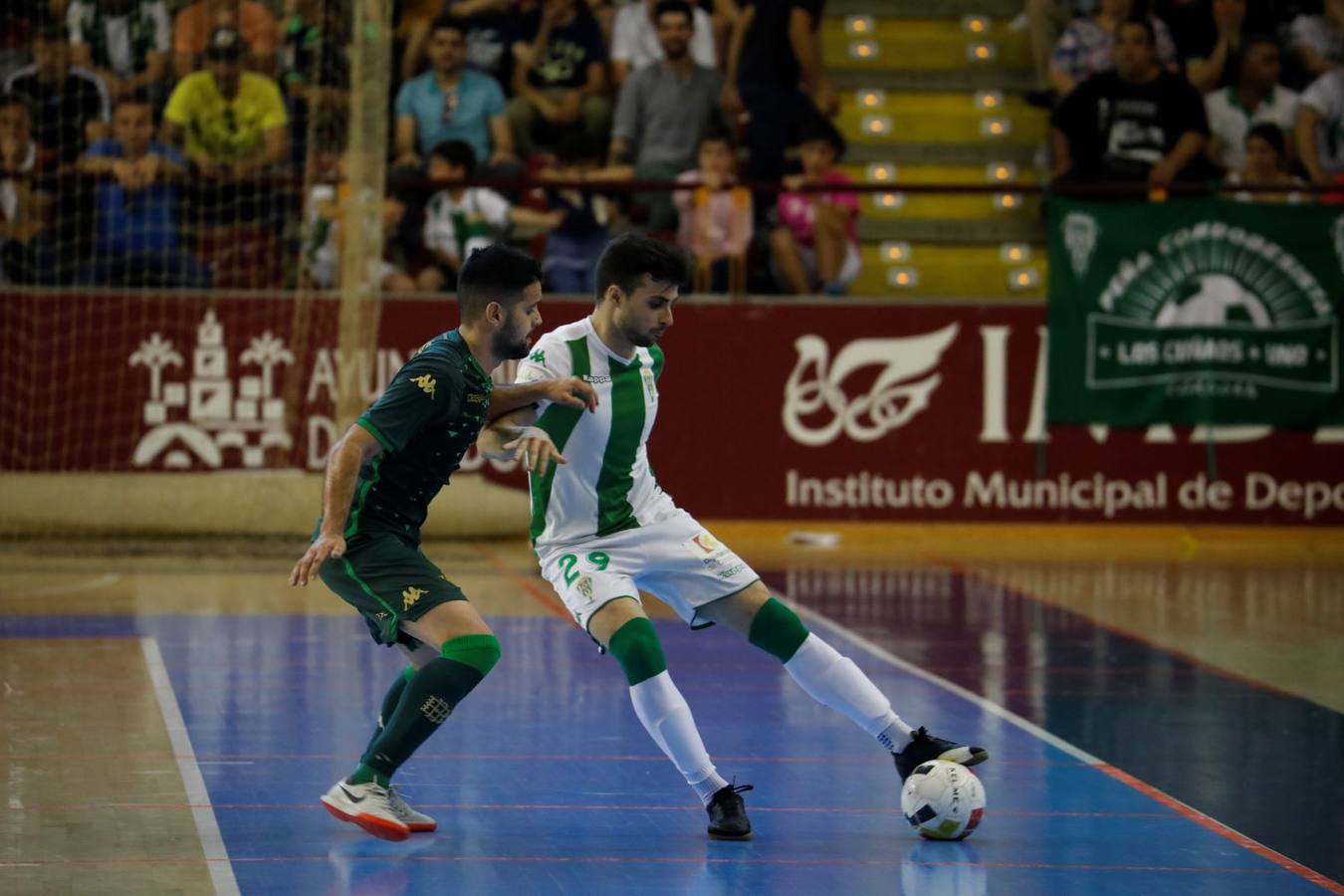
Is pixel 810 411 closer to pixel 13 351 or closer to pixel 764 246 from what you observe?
pixel 764 246

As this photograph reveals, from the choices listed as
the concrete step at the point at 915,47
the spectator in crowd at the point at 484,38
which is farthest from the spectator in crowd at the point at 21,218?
the concrete step at the point at 915,47

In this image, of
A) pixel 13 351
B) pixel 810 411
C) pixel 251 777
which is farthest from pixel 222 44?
pixel 251 777

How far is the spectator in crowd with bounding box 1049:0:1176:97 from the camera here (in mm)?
18016

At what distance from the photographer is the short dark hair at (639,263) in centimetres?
650

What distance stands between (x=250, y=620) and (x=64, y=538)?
3668 millimetres

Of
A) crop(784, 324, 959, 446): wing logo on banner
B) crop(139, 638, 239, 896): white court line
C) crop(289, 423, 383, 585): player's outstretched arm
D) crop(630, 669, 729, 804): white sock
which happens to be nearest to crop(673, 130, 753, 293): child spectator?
crop(784, 324, 959, 446): wing logo on banner

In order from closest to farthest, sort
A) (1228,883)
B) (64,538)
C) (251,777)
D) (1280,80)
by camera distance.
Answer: (1228,883)
(251,777)
(64,538)
(1280,80)

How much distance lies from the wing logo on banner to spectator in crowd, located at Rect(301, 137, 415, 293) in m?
3.16

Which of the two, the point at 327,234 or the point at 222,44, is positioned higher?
the point at 222,44

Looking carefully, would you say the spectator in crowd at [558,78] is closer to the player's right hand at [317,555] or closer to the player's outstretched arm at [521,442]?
the player's outstretched arm at [521,442]

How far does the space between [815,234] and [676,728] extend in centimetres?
1035

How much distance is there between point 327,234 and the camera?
609 inches

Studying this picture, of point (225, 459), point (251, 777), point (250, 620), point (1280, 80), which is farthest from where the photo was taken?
point (1280, 80)

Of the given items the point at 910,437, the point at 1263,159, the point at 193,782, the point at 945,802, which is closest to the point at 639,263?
the point at 945,802
